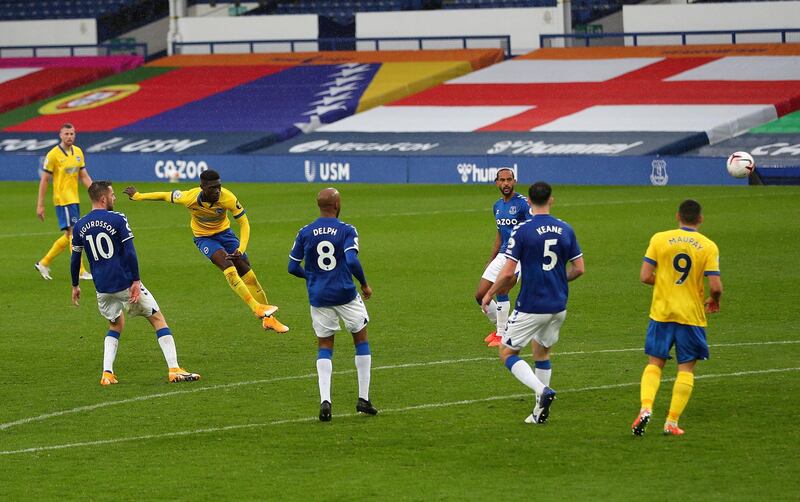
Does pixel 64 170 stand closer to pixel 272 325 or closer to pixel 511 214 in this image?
pixel 272 325

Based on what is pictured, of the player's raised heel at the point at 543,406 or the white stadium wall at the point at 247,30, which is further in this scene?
the white stadium wall at the point at 247,30

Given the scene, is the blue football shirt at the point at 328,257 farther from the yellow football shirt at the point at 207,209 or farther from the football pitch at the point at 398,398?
the yellow football shirt at the point at 207,209

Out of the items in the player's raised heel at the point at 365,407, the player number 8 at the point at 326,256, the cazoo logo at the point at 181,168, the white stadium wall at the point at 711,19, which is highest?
the white stadium wall at the point at 711,19

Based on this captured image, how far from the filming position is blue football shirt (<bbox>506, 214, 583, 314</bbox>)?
34.7 ft

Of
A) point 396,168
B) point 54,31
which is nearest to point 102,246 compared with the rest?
point 396,168

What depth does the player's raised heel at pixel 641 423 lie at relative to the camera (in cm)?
1010

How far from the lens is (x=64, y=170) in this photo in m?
21.6

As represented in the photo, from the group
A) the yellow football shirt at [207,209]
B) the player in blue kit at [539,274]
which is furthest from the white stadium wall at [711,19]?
the player in blue kit at [539,274]

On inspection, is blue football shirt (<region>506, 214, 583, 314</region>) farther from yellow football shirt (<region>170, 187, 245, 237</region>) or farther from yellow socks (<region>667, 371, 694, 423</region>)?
yellow football shirt (<region>170, 187, 245, 237</region>)

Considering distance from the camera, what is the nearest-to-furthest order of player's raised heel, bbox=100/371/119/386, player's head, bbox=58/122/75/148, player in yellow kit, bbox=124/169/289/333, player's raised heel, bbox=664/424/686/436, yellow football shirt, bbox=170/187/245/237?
1. player's raised heel, bbox=664/424/686/436
2. player's raised heel, bbox=100/371/119/386
3. player in yellow kit, bbox=124/169/289/333
4. yellow football shirt, bbox=170/187/245/237
5. player's head, bbox=58/122/75/148

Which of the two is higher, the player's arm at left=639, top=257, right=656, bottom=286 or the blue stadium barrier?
the blue stadium barrier

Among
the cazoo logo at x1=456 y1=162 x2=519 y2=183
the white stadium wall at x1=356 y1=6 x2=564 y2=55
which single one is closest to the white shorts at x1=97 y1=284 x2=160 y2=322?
the cazoo logo at x1=456 y1=162 x2=519 y2=183

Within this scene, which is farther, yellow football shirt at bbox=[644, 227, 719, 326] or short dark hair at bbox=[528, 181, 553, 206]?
short dark hair at bbox=[528, 181, 553, 206]

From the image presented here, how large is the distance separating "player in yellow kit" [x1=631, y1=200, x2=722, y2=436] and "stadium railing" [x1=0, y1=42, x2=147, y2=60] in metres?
50.9
